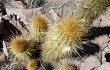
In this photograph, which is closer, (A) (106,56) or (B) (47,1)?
(A) (106,56)

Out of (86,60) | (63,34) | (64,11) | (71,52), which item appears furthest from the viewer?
(64,11)

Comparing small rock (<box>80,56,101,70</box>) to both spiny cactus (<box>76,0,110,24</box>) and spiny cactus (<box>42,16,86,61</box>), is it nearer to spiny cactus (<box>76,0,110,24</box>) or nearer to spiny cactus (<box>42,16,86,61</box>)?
spiny cactus (<box>42,16,86,61</box>)

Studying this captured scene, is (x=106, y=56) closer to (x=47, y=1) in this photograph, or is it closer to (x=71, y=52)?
(x=71, y=52)

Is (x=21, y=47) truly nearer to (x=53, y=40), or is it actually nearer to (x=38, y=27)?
(x=38, y=27)

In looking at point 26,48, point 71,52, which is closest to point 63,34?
point 71,52

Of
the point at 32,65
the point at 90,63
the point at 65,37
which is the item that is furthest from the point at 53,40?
the point at 90,63

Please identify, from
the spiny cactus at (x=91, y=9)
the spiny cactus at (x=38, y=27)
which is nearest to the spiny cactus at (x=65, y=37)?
the spiny cactus at (x=38, y=27)
